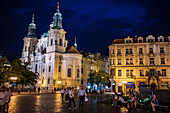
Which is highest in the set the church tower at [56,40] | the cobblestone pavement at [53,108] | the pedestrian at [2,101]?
the church tower at [56,40]

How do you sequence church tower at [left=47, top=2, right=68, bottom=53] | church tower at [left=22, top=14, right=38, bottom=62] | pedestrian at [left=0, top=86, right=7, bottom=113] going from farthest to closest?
church tower at [left=22, top=14, right=38, bottom=62]
church tower at [left=47, top=2, right=68, bottom=53]
pedestrian at [left=0, top=86, right=7, bottom=113]

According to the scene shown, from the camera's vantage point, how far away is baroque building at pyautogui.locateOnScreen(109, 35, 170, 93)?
46438 millimetres

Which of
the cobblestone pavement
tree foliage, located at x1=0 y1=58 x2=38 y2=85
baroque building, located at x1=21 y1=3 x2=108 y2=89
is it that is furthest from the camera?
baroque building, located at x1=21 y1=3 x2=108 y2=89

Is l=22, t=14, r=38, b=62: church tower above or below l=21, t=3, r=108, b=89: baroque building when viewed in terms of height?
above

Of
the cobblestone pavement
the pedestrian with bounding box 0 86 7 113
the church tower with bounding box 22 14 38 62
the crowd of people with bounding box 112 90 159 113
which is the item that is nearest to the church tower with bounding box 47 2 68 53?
the church tower with bounding box 22 14 38 62

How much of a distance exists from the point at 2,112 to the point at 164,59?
44.9 m

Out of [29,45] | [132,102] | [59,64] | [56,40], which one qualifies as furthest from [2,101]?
[29,45]

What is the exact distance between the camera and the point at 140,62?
48.1 metres

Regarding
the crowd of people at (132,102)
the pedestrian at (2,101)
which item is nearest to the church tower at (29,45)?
the crowd of people at (132,102)

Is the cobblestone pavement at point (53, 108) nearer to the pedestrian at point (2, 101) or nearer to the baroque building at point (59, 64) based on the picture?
the pedestrian at point (2, 101)

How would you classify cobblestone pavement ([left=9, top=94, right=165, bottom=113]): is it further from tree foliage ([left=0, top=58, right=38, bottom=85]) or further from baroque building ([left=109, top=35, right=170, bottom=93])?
baroque building ([left=109, top=35, right=170, bottom=93])

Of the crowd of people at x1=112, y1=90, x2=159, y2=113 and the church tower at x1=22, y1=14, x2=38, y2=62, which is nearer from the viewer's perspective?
the crowd of people at x1=112, y1=90, x2=159, y2=113

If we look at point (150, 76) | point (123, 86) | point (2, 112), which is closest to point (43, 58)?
point (123, 86)

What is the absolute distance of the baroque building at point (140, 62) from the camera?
46438 mm
